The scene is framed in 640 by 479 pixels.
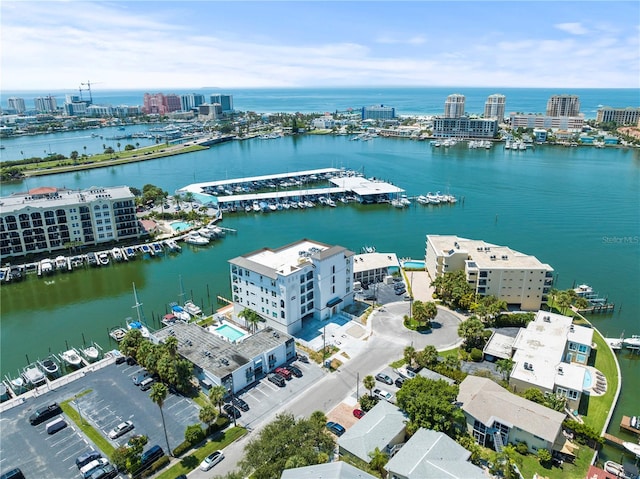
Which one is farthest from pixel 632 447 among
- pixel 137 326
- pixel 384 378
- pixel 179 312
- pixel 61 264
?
pixel 61 264

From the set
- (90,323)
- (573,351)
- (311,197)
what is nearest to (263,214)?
(311,197)

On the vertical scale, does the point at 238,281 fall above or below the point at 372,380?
above

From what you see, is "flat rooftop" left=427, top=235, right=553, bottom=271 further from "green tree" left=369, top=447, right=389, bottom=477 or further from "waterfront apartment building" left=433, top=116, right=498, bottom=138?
"waterfront apartment building" left=433, top=116, right=498, bottom=138

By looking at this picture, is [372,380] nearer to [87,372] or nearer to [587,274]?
[87,372]

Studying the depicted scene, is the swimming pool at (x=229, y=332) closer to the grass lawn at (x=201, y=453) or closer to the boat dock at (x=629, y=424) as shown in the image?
the grass lawn at (x=201, y=453)

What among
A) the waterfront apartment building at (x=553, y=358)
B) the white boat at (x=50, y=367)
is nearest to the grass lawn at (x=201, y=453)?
the white boat at (x=50, y=367)

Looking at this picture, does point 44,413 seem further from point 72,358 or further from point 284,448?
point 284,448

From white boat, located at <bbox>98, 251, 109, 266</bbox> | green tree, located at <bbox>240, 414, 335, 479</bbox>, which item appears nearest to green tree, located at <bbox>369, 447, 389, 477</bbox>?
green tree, located at <bbox>240, 414, 335, 479</bbox>
